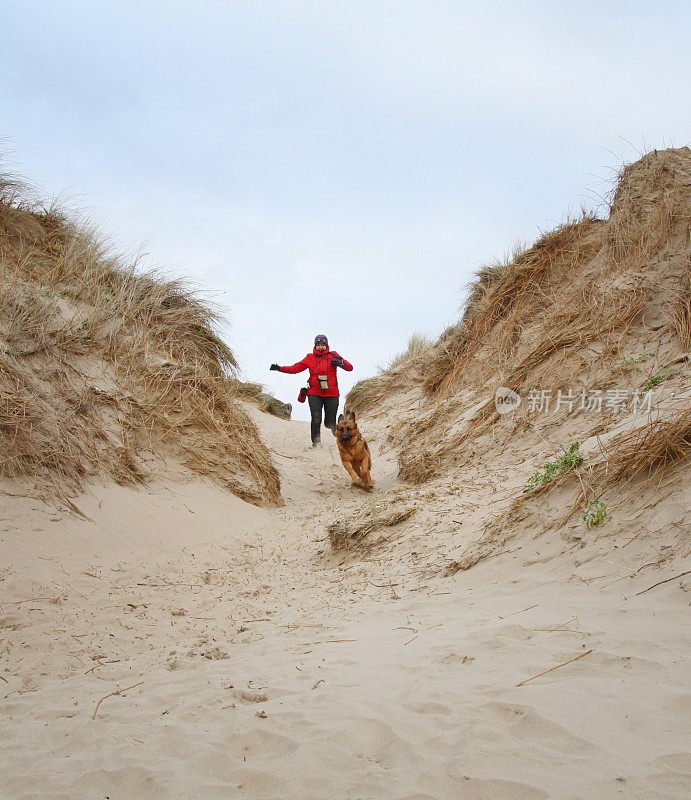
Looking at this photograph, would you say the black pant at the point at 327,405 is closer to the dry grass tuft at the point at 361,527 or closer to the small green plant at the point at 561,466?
the dry grass tuft at the point at 361,527

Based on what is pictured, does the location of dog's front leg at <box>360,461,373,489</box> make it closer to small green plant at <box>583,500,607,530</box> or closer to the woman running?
the woman running

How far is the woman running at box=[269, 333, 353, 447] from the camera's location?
439 inches

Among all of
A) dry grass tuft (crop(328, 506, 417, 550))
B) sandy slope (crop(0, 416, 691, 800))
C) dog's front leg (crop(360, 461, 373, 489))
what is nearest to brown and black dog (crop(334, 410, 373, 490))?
dog's front leg (crop(360, 461, 373, 489))

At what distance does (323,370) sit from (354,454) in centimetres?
241

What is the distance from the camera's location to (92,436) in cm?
631

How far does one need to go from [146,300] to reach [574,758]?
748 centimetres

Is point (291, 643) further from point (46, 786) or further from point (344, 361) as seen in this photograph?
point (344, 361)

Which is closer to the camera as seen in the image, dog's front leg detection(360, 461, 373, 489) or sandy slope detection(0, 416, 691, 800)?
sandy slope detection(0, 416, 691, 800)

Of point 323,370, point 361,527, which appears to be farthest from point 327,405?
point 361,527

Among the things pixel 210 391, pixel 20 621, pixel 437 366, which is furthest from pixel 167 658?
pixel 437 366
